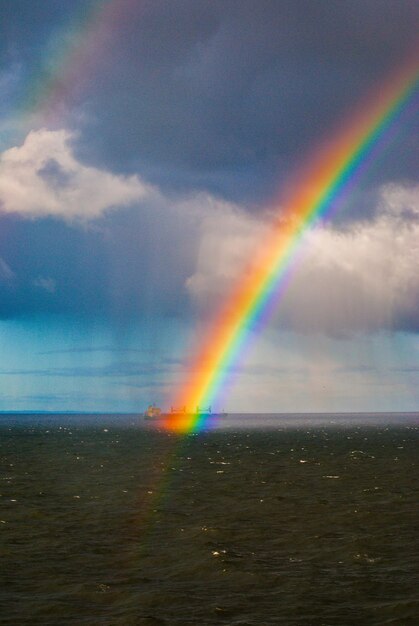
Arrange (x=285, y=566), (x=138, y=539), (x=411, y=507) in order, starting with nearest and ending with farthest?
A: (x=285, y=566), (x=138, y=539), (x=411, y=507)

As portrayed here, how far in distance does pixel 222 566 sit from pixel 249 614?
22.5 feet

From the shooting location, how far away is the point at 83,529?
38125 mm

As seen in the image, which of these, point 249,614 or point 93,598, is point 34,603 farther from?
point 249,614

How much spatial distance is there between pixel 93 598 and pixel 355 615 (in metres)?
8.62

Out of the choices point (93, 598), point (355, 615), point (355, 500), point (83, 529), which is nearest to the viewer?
point (355, 615)

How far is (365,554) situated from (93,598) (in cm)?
1301

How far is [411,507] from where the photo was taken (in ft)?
153

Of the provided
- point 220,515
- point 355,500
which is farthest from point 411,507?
point 220,515

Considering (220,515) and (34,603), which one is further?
(220,515)

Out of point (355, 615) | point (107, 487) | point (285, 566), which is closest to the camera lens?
point (355, 615)

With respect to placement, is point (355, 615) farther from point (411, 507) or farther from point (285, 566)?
point (411, 507)

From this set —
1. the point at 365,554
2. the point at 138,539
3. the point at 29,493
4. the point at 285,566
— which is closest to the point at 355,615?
the point at 285,566

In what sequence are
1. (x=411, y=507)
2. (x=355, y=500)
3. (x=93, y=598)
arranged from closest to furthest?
(x=93, y=598) < (x=411, y=507) < (x=355, y=500)

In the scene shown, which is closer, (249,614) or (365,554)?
(249,614)
